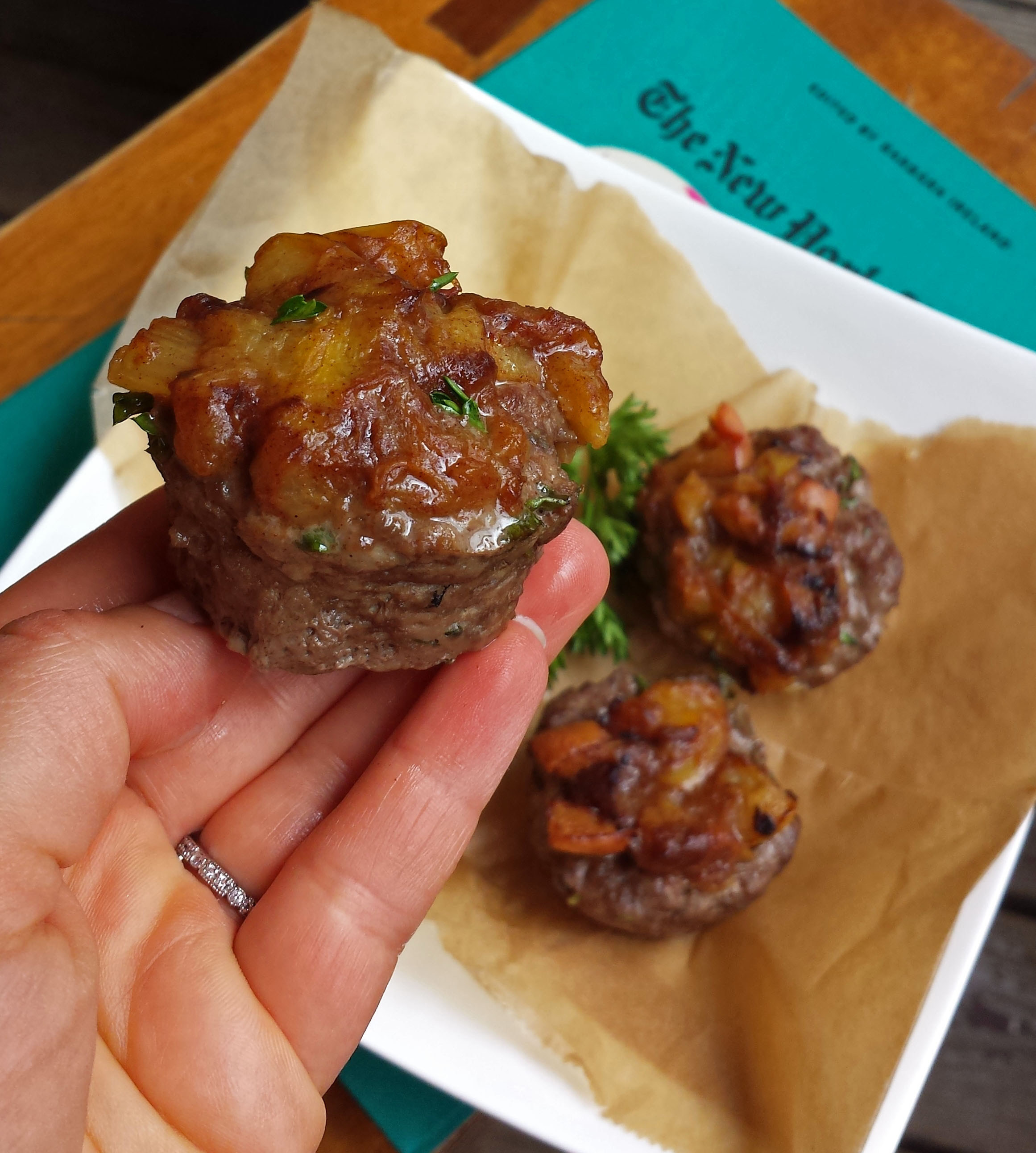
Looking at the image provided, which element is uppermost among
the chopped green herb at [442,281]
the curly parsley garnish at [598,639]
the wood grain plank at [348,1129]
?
the chopped green herb at [442,281]

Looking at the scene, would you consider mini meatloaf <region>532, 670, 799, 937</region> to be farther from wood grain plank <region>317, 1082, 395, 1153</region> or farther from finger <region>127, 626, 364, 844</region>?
wood grain plank <region>317, 1082, 395, 1153</region>

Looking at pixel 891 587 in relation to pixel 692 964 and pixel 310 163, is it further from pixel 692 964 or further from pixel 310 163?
pixel 310 163

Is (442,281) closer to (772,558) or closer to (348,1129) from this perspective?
(772,558)

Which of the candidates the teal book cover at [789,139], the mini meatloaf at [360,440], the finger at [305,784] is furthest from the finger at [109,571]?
the teal book cover at [789,139]

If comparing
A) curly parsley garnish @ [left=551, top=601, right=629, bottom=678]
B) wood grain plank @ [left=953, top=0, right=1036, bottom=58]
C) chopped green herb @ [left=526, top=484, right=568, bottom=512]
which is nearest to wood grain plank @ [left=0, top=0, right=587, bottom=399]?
curly parsley garnish @ [left=551, top=601, right=629, bottom=678]

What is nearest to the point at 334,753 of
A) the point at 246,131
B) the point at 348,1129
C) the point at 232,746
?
the point at 232,746

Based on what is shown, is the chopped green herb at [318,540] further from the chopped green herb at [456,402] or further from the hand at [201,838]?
the hand at [201,838]
